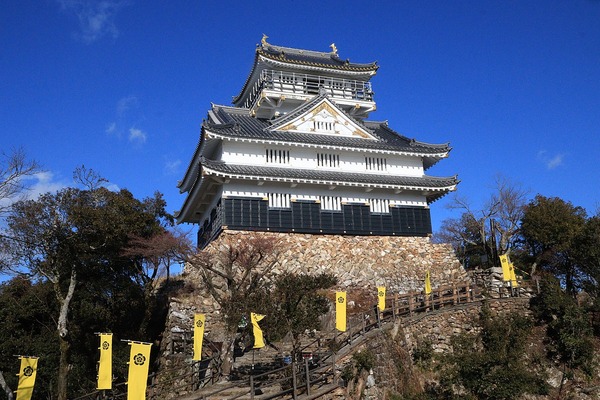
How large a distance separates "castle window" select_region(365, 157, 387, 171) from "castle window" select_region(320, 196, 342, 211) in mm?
3512

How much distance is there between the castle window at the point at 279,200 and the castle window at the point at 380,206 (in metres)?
5.10

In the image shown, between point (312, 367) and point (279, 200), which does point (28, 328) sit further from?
Result: point (312, 367)

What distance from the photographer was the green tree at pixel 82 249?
23.0 meters

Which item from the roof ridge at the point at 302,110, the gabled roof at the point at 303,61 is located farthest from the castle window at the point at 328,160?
the gabled roof at the point at 303,61

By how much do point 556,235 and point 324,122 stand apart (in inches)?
626

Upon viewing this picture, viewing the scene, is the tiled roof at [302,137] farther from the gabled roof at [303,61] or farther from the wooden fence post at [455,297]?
the wooden fence post at [455,297]

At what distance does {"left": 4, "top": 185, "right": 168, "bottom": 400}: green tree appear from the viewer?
23.0 metres

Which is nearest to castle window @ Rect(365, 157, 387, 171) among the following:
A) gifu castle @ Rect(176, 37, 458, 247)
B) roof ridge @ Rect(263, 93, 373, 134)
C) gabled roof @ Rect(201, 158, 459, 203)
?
gifu castle @ Rect(176, 37, 458, 247)

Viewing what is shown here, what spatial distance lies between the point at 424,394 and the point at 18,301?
19.6m

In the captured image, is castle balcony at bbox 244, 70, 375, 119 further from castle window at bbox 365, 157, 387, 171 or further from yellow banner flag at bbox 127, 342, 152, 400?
yellow banner flag at bbox 127, 342, 152, 400

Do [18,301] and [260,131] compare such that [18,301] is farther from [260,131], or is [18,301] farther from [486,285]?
[486,285]

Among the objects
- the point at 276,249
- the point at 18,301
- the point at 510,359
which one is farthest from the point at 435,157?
the point at 18,301

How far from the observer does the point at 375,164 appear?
112 ft

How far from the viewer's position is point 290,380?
18453mm
